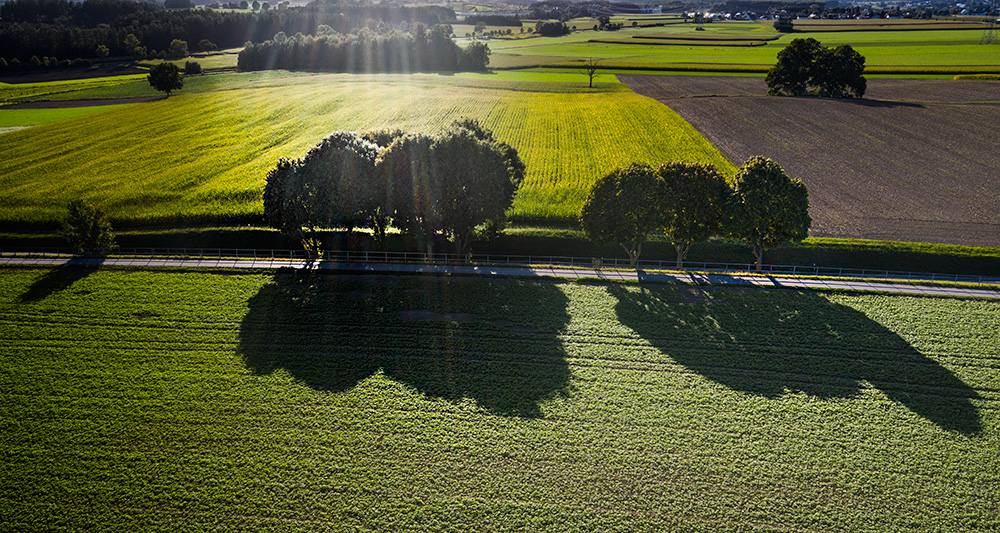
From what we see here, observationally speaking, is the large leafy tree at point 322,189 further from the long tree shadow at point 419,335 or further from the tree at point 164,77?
the tree at point 164,77

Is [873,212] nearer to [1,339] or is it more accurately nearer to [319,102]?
[1,339]

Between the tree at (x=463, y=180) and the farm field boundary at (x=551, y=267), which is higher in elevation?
the tree at (x=463, y=180)

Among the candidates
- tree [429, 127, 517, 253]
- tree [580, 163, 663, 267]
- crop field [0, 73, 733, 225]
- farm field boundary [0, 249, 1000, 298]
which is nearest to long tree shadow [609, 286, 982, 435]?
farm field boundary [0, 249, 1000, 298]

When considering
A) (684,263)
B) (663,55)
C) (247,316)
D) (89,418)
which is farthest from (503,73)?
(89,418)

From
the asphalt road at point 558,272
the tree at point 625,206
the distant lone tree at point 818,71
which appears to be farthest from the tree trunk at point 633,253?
the distant lone tree at point 818,71

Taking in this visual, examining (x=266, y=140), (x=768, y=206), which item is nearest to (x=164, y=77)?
(x=266, y=140)

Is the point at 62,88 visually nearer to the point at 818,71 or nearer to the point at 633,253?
the point at 633,253
